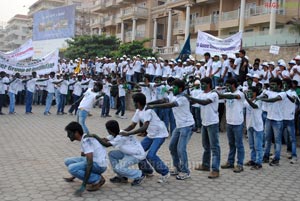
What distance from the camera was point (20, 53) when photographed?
16906 millimetres

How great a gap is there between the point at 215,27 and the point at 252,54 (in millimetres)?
10961

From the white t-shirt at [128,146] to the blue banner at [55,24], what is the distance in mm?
40466

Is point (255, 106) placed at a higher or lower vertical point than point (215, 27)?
lower

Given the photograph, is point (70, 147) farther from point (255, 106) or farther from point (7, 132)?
point (255, 106)

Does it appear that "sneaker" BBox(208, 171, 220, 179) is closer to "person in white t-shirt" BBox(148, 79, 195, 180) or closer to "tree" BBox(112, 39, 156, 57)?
"person in white t-shirt" BBox(148, 79, 195, 180)

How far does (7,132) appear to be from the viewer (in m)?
10.7

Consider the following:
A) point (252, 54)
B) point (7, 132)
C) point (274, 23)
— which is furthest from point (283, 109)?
point (274, 23)

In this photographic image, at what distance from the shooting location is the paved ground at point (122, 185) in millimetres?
5480

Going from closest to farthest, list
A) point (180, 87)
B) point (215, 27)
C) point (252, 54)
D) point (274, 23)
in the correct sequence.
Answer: point (180, 87), point (252, 54), point (274, 23), point (215, 27)

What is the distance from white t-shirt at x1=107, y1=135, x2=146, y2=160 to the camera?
587cm

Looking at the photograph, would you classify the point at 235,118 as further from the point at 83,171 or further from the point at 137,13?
the point at 137,13

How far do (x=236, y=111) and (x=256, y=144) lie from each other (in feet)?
3.18

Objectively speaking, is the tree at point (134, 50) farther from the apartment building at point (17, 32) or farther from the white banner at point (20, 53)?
the apartment building at point (17, 32)

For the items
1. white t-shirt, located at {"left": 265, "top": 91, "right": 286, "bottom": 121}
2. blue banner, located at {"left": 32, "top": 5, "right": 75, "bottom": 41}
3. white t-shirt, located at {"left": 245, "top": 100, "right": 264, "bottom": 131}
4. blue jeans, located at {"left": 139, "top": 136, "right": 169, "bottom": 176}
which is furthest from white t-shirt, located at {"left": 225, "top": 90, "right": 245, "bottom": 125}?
blue banner, located at {"left": 32, "top": 5, "right": 75, "bottom": 41}
